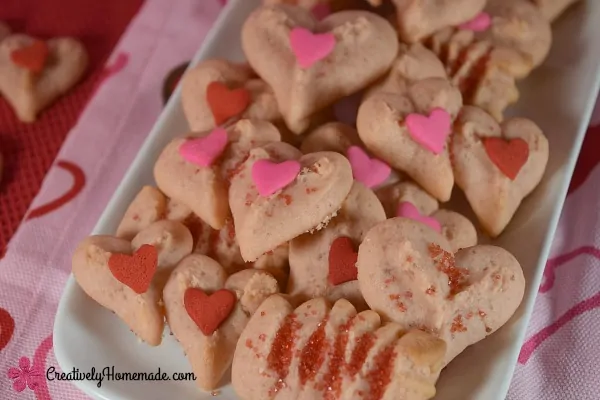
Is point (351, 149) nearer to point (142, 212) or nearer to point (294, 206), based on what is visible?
point (294, 206)

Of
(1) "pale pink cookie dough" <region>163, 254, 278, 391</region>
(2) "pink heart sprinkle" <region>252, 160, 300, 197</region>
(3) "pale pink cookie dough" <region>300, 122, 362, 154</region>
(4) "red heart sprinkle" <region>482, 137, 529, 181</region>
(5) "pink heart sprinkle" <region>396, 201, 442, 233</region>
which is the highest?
(2) "pink heart sprinkle" <region>252, 160, 300, 197</region>

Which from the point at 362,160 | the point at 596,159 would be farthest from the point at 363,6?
the point at 596,159

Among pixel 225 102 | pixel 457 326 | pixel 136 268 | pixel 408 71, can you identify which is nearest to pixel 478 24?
pixel 408 71

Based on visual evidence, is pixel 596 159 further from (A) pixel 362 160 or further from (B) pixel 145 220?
(B) pixel 145 220

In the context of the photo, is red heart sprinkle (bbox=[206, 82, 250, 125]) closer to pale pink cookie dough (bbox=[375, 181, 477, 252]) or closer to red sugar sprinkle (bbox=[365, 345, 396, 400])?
pale pink cookie dough (bbox=[375, 181, 477, 252])

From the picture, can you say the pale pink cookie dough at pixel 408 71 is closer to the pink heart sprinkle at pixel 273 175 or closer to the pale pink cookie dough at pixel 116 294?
the pink heart sprinkle at pixel 273 175

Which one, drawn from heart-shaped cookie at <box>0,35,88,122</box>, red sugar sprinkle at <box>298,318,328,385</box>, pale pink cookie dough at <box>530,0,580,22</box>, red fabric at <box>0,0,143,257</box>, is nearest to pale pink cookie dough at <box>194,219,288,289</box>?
red sugar sprinkle at <box>298,318,328,385</box>
